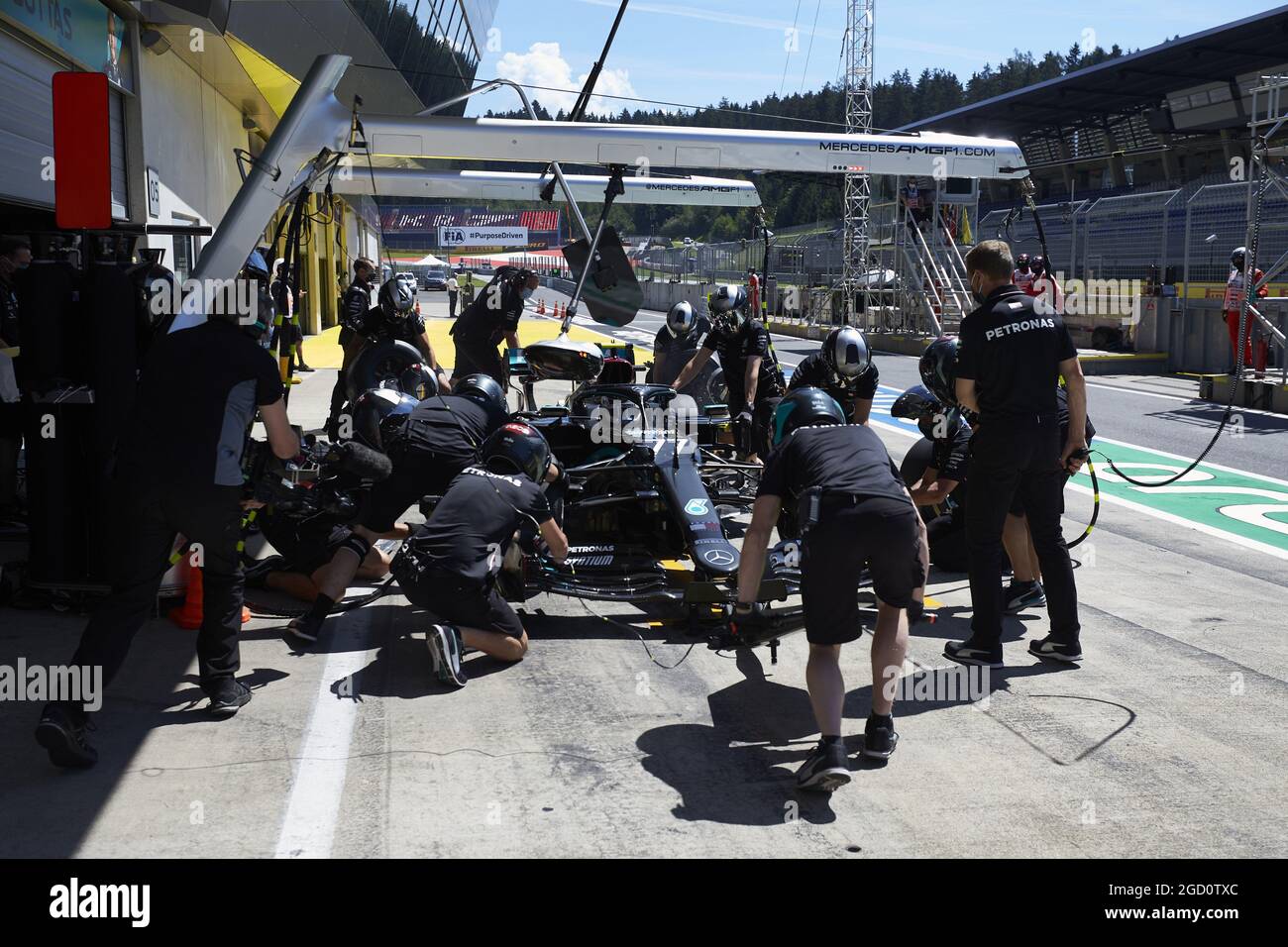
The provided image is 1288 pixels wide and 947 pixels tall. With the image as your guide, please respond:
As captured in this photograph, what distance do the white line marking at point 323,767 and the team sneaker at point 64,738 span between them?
83cm

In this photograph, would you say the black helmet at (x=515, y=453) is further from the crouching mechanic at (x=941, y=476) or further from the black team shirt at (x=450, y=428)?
the crouching mechanic at (x=941, y=476)

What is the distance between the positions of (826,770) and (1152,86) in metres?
46.5

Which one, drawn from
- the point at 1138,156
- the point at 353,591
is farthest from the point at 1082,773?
the point at 1138,156

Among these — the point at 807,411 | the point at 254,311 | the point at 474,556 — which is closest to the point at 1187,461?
the point at 807,411

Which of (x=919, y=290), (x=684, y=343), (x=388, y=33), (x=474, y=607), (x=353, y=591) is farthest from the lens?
(x=919, y=290)

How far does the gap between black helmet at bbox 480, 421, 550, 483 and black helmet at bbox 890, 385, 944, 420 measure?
237 centimetres

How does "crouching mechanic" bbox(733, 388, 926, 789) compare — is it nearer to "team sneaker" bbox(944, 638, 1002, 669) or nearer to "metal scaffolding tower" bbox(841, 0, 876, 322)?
"team sneaker" bbox(944, 638, 1002, 669)

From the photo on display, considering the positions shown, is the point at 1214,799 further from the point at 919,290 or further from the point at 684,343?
the point at 919,290

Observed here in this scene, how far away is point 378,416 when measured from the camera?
7.20 meters

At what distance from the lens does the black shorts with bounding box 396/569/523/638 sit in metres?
5.68

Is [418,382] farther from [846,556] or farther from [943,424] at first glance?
[846,556]

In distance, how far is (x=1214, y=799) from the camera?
429cm

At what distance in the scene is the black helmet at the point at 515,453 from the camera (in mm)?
6164
